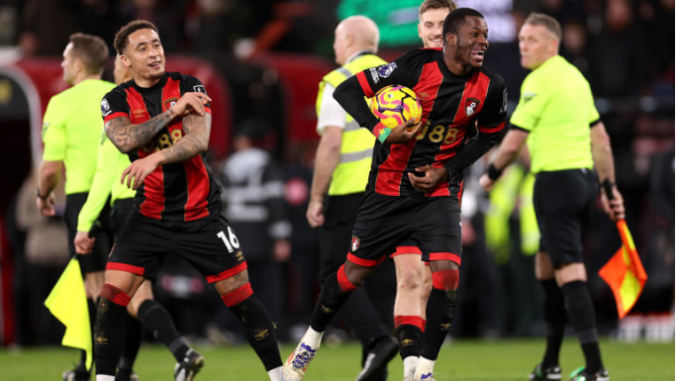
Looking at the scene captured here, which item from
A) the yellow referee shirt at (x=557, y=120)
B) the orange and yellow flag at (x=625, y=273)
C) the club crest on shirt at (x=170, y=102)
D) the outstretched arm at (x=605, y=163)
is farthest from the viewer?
the orange and yellow flag at (x=625, y=273)

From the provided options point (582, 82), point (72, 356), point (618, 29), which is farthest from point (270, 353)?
point (618, 29)

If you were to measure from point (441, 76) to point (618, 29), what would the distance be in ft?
32.4

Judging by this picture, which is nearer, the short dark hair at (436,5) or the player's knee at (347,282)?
the player's knee at (347,282)

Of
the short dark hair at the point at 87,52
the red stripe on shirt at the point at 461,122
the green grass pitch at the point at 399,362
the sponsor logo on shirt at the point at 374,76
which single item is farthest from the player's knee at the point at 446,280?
the short dark hair at the point at 87,52

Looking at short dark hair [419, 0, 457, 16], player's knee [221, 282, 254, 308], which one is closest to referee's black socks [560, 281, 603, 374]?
short dark hair [419, 0, 457, 16]

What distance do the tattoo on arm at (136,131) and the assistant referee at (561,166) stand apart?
2.76m

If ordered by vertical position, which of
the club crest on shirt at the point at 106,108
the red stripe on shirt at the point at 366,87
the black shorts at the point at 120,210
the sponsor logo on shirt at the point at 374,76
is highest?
the sponsor logo on shirt at the point at 374,76

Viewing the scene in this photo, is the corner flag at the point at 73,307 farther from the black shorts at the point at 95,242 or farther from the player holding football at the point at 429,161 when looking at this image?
the player holding football at the point at 429,161

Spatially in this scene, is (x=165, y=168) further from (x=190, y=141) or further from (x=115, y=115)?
(x=115, y=115)

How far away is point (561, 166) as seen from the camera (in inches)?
329

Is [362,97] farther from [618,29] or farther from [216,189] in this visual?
[618,29]

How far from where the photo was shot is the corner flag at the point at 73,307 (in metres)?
8.16

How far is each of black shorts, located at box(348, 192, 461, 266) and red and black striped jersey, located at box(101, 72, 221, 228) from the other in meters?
0.92

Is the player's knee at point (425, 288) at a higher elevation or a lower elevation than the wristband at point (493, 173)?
lower
